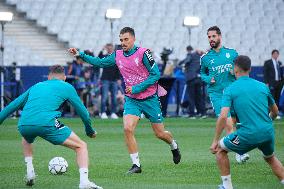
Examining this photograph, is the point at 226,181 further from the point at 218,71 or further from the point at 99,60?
the point at 218,71

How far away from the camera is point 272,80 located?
3281cm

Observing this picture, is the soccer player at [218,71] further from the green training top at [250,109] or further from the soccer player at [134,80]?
→ the green training top at [250,109]

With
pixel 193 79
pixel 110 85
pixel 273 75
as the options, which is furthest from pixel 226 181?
pixel 193 79

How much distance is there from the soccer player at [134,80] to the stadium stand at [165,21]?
85.7 ft

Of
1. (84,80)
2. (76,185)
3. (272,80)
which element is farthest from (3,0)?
(76,185)

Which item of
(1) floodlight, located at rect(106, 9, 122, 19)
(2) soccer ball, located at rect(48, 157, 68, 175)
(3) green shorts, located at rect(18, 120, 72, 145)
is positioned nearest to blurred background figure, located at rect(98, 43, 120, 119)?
(1) floodlight, located at rect(106, 9, 122, 19)

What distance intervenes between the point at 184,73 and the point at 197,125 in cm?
639

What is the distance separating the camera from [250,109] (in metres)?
11.1

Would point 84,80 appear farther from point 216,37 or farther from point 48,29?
point 216,37

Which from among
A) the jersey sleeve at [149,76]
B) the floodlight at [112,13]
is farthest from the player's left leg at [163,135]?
the floodlight at [112,13]

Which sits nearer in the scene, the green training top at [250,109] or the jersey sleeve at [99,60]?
the green training top at [250,109]

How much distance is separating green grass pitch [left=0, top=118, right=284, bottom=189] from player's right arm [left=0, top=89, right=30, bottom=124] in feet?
3.16

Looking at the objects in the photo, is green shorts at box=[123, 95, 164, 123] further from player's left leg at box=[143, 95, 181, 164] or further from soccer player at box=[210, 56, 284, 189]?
soccer player at box=[210, 56, 284, 189]

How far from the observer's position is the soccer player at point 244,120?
11.1m
